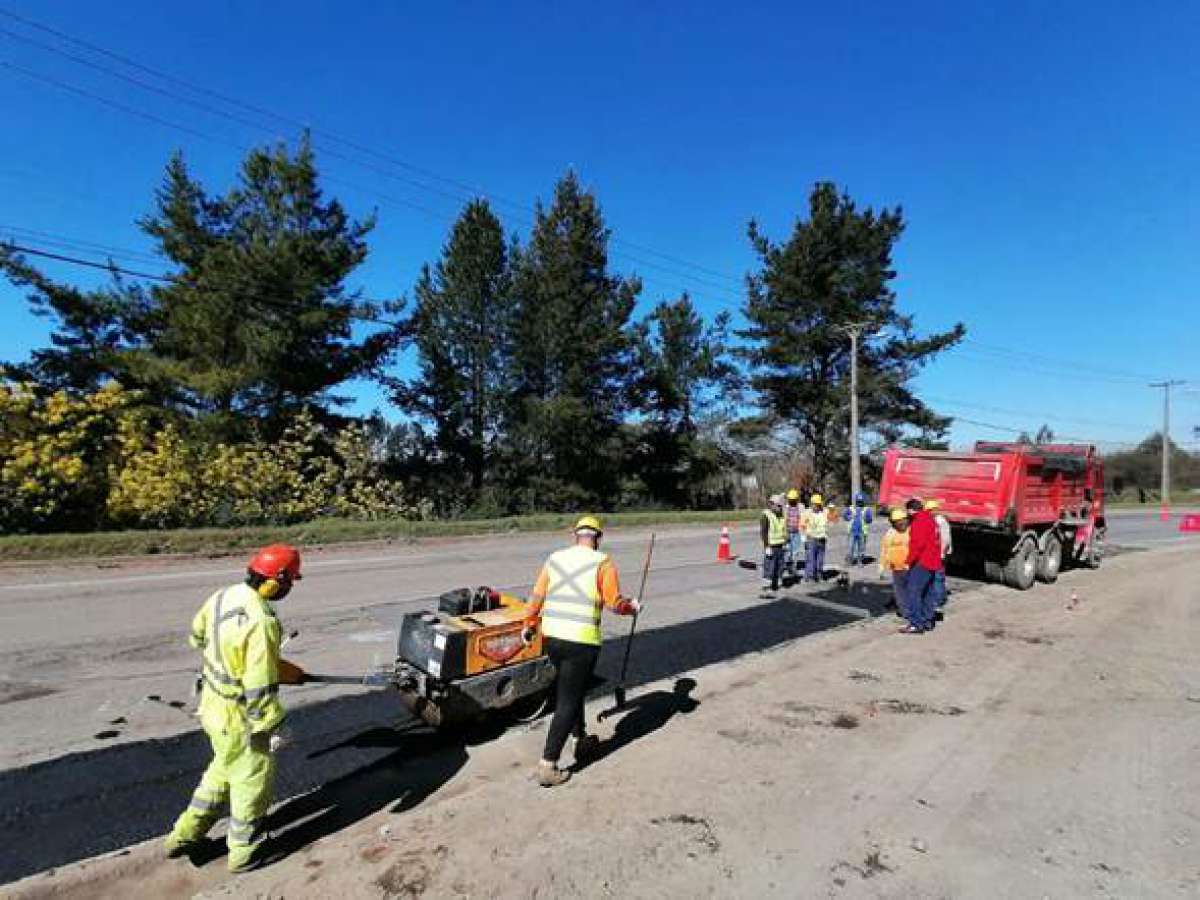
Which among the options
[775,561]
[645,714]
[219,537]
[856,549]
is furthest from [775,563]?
[219,537]

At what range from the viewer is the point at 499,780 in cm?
439

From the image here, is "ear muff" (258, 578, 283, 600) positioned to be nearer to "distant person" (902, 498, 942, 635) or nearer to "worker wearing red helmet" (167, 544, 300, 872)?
"worker wearing red helmet" (167, 544, 300, 872)

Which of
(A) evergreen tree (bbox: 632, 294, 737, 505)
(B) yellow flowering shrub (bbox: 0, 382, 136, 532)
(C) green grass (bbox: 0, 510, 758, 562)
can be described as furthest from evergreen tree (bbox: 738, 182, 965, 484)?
(B) yellow flowering shrub (bbox: 0, 382, 136, 532)

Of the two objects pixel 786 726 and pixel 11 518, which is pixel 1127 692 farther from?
pixel 11 518

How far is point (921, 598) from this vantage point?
8953 millimetres

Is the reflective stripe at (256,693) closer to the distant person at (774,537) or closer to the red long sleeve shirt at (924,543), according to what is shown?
the red long sleeve shirt at (924,543)

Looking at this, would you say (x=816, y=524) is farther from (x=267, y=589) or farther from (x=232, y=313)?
(x=232, y=313)

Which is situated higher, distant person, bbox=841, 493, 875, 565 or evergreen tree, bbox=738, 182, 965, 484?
evergreen tree, bbox=738, 182, 965, 484

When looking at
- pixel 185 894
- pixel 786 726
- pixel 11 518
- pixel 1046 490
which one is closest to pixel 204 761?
pixel 185 894

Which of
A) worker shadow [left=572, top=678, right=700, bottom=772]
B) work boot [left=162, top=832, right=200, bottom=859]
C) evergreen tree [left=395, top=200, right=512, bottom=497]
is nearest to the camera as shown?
work boot [left=162, top=832, right=200, bottom=859]

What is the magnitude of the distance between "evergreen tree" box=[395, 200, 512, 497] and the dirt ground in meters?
24.4

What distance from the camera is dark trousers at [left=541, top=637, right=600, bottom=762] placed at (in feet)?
14.5

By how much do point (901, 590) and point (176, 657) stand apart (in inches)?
333

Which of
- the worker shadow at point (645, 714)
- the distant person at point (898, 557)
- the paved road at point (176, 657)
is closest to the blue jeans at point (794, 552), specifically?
the paved road at point (176, 657)
